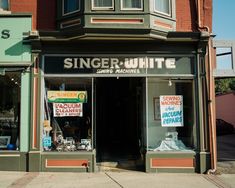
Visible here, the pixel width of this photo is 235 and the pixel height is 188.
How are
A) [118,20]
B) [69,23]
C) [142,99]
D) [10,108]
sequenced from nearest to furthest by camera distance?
[118,20] < [69,23] < [10,108] < [142,99]

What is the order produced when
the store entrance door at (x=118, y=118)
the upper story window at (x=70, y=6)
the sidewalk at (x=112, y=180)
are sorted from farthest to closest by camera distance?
the store entrance door at (x=118, y=118), the upper story window at (x=70, y=6), the sidewalk at (x=112, y=180)

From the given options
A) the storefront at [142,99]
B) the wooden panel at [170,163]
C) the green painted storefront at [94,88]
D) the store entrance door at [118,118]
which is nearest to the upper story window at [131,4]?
the green painted storefront at [94,88]

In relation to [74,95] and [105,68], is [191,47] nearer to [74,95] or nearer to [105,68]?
[105,68]

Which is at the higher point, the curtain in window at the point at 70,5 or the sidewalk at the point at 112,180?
the curtain in window at the point at 70,5

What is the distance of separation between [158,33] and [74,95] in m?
3.20

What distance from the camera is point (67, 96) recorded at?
40.1 ft

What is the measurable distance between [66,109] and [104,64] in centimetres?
183

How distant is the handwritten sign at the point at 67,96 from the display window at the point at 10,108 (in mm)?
1007

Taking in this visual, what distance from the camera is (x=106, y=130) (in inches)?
623

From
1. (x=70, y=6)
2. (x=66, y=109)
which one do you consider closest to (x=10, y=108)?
(x=66, y=109)

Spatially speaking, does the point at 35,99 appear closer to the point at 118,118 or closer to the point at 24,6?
the point at 24,6

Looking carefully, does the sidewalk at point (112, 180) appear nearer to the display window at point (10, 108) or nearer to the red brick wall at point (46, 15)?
the display window at point (10, 108)

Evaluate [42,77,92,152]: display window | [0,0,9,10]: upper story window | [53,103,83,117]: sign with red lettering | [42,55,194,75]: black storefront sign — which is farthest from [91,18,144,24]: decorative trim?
[0,0,9,10]: upper story window

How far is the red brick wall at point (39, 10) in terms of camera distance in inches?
480
